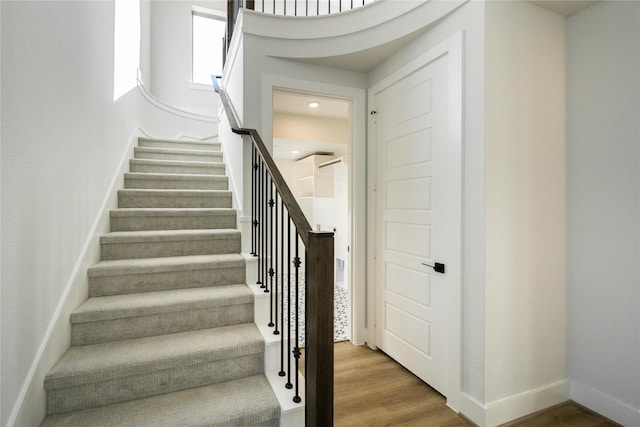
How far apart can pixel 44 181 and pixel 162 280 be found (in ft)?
2.84

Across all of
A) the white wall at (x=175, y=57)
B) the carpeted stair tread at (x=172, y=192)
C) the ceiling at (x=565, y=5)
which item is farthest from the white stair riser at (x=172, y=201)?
the white wall at (x=175, y=57)

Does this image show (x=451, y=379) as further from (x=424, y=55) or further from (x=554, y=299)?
(x=424, y=55)

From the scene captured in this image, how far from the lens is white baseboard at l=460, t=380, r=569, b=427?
1852 mm

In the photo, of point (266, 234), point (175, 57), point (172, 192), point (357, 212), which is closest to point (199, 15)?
point (175, 57)

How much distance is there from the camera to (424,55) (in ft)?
7.50

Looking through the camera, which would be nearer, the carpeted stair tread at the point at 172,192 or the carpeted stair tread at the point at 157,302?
the carpeted stair tread at the point at 157,302

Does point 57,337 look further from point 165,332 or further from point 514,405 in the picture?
point 514,405

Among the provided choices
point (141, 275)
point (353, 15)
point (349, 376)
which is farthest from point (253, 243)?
point (353, 15)

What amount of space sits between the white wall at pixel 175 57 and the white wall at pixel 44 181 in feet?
9.90

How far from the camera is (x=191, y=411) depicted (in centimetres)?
143

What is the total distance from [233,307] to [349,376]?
3.59ft

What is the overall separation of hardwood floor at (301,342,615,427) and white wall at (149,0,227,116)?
172 inches

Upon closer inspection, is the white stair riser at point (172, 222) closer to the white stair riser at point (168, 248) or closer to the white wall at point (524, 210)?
the white stair riser at point (168, 248)

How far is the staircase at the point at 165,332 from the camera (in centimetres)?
143
